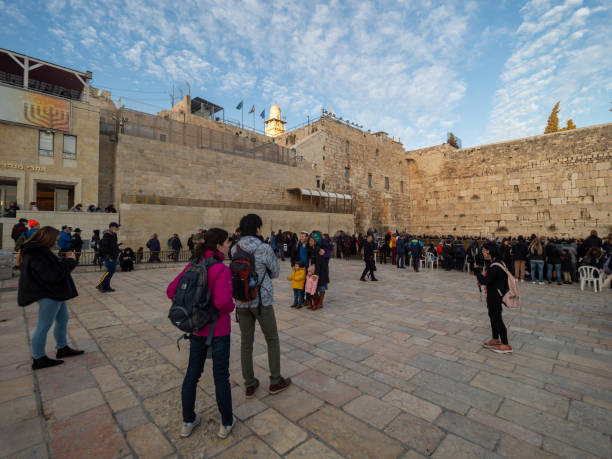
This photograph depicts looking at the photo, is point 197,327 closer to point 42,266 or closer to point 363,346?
point 42,266

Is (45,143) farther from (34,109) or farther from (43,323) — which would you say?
(43,323)

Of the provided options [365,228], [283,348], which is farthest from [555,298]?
[365,228]

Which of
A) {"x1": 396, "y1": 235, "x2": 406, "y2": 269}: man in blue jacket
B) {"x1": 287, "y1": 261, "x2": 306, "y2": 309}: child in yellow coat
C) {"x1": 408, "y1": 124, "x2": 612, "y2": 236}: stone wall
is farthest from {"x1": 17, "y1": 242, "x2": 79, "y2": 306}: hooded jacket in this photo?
{"x1": 408, "y1": 124, "x2": 612, "y2": 236}: stone wall

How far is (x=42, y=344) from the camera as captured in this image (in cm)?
321

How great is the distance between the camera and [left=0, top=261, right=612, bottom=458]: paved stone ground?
2104 mm

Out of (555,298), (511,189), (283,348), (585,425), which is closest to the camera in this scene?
(585,425)

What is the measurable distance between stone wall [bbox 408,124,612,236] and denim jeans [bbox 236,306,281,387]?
2517 centimetres

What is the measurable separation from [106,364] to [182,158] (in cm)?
1563

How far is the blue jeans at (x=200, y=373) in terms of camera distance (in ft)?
6.95

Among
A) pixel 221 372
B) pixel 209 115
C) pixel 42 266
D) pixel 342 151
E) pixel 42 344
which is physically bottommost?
pixel 42 344

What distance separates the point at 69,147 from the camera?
15.1m

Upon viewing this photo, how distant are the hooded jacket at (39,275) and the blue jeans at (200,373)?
2265 mm

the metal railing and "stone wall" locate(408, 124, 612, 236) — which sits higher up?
"stone wall" locate(408, 124, 612, 236)

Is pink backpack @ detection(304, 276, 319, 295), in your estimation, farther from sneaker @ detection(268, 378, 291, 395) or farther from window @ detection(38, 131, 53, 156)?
window @ detection(38, 131, 53, 156)
